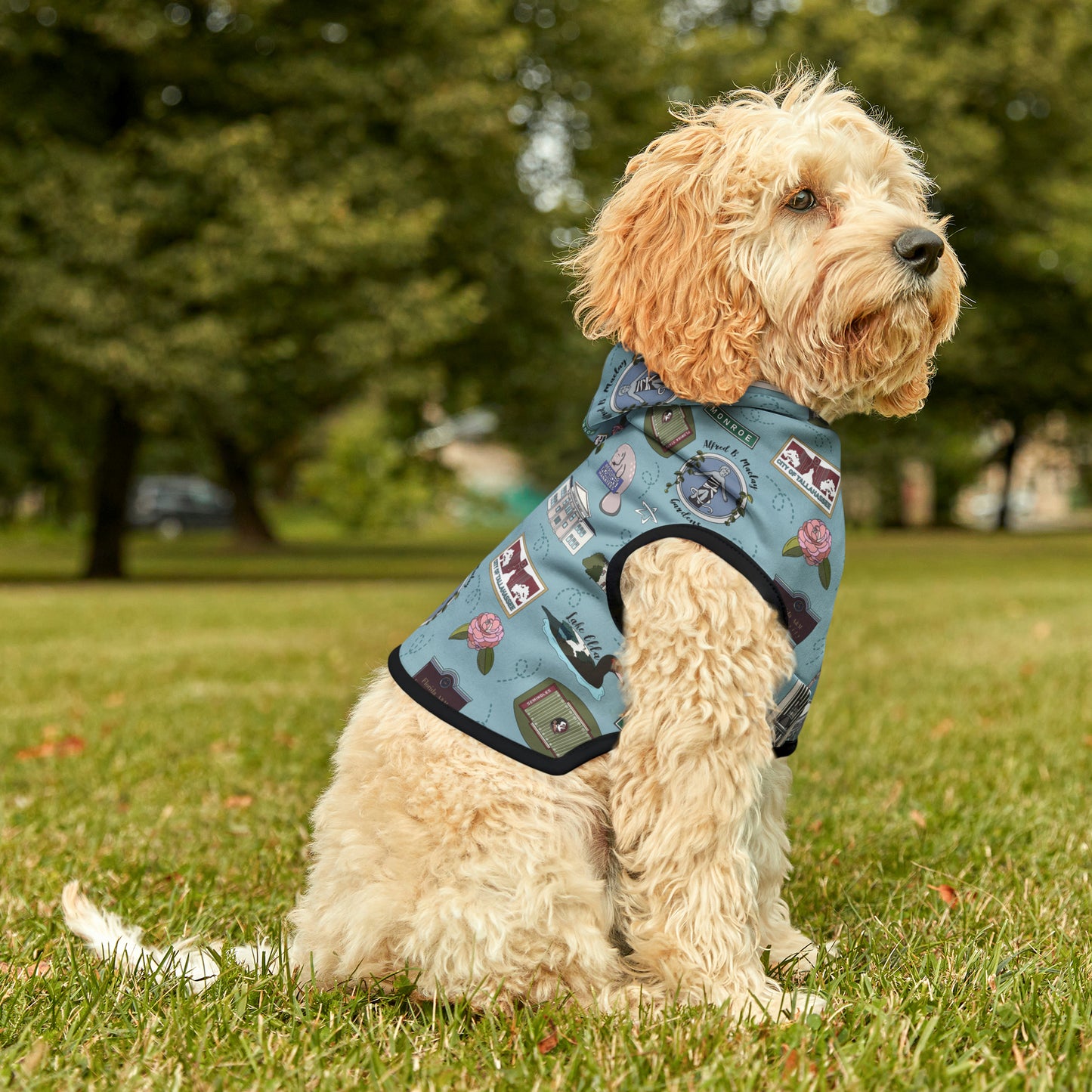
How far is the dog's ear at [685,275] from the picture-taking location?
2834 millimetres

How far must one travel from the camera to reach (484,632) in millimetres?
2889

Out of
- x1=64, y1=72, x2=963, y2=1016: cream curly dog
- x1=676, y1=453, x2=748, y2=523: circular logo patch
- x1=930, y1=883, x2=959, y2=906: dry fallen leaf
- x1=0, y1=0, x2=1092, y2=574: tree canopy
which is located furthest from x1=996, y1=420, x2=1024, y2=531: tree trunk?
x1=676, y1=453, x2=748, y2=523: circular logo patch

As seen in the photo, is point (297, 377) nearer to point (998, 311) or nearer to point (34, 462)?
point (998, 311)

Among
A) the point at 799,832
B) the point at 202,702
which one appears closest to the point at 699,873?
the point at 799,832

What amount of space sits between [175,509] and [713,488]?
49.0m

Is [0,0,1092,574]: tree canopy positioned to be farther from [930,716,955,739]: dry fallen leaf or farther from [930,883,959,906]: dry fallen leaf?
[930,883,959,906]: dry fallen leaf

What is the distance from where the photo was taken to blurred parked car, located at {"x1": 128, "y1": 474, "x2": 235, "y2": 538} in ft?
160

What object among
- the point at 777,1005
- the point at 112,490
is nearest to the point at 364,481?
the point at 112,490

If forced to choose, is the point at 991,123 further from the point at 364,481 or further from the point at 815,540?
the point at 364,481

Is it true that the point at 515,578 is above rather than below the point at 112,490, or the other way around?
above

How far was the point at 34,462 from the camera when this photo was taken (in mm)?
35688

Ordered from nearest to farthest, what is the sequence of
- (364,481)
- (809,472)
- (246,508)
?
1. (809,472)
2. (246,508)
3. (364,481)

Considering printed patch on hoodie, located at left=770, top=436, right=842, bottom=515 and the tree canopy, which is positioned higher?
the tree canopy

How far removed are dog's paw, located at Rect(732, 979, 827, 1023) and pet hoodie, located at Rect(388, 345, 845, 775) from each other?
0.62 metres
